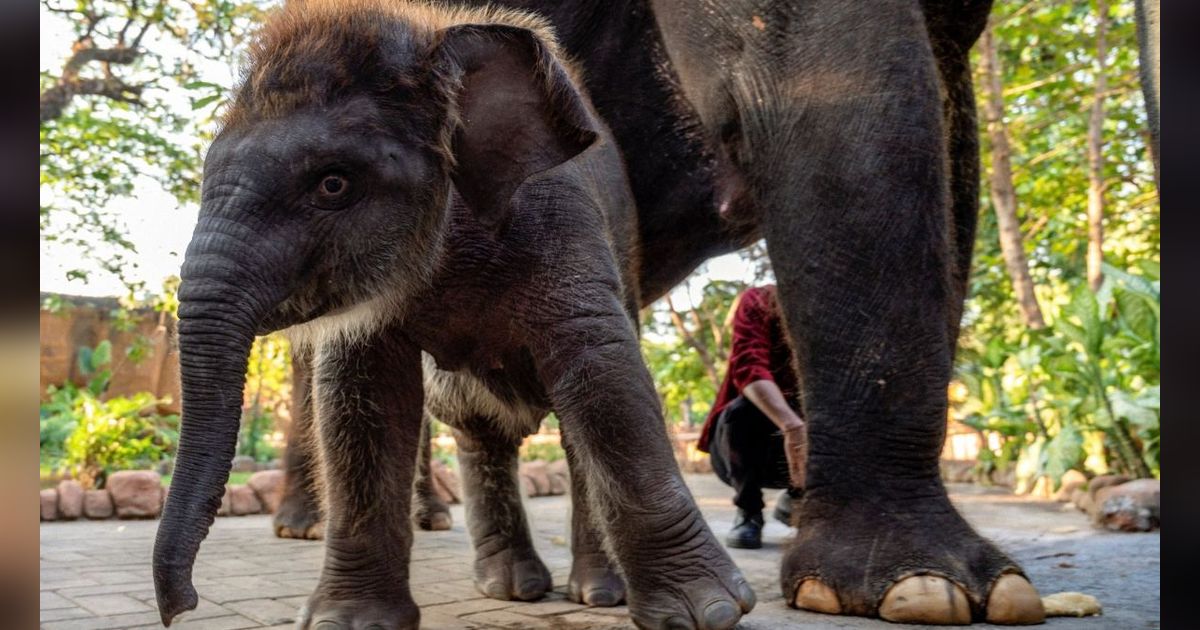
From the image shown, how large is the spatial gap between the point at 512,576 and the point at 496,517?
0.24 metres

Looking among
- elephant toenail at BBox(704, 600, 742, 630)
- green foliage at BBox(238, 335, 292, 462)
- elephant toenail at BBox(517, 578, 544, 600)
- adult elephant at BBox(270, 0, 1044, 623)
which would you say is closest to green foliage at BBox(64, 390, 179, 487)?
green foliage at BBox(238, 335, 292, 462)

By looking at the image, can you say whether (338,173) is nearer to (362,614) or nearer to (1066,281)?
(362,614)

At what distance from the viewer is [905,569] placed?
8.36 feet

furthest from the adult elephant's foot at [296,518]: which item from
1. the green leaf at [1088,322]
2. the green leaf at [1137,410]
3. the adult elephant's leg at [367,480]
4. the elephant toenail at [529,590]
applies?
the green leaf at [1088,322]

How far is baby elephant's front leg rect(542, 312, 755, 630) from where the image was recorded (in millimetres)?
2396

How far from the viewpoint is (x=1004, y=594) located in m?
2.50

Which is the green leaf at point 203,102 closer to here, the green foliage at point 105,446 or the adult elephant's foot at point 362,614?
the adult elephant's foot at point 362,614

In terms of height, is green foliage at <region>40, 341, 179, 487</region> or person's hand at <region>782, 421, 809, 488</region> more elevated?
person's hand at <region>782, 421, 809, 488</region>

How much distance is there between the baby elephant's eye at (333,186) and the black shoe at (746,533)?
→ 3.17 m

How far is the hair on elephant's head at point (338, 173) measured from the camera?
1942mm

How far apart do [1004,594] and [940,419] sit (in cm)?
45

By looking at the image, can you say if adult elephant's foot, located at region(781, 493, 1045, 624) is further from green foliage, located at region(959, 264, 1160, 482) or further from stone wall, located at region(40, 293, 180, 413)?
stone wall, located at region(40, 293, 180, 413)

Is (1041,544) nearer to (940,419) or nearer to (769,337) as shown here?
(769,337)

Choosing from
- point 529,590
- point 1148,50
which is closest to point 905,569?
point 529,590
